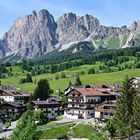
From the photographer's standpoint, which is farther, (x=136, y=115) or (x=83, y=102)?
(x=83, y=102)

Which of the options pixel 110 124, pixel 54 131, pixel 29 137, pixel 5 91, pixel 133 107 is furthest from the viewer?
pixel 5 91

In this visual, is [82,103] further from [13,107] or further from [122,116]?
[122,116]

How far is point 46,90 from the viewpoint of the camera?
144125mm

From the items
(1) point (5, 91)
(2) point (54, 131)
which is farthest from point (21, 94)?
(2) point (54, 131)

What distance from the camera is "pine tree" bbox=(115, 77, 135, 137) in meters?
71.7

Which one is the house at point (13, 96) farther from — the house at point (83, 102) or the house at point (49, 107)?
the house at point (83, 102)

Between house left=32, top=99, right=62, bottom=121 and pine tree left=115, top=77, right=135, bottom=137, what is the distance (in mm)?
43466

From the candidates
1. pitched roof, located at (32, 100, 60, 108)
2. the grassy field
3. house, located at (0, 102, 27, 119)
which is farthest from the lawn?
house, located at (0, 102, 27, 119)

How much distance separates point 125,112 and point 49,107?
5215cm

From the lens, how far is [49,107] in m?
125

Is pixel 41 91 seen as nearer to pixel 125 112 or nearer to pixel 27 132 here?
pixel 125 112

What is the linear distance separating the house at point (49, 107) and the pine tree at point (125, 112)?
43466 millimetres

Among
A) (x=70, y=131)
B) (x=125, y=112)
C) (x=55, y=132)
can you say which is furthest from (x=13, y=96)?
(x=125, y=112)

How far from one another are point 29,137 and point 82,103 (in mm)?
57099
